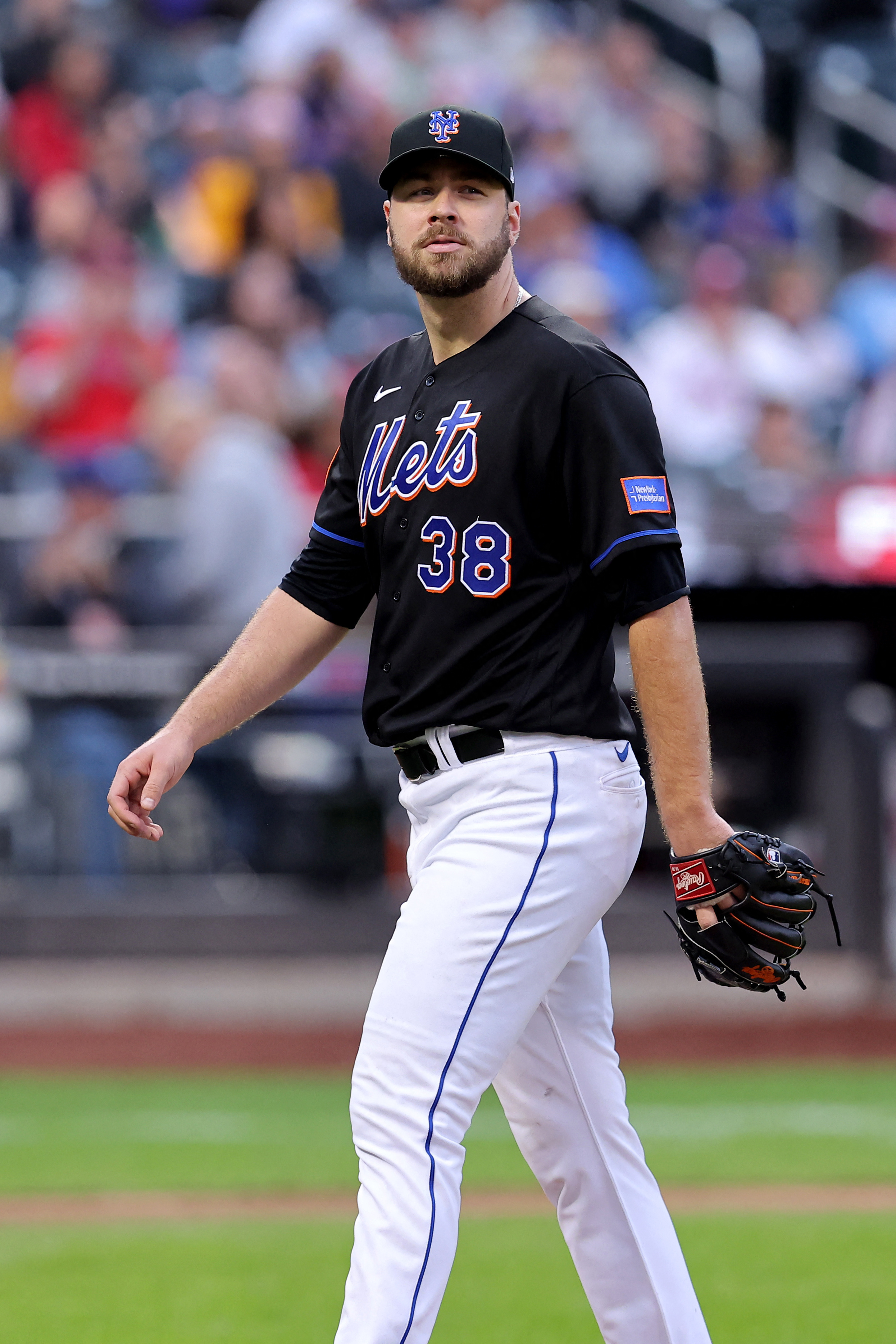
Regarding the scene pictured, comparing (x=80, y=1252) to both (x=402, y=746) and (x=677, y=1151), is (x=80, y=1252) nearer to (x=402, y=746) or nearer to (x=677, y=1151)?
(x=677, y=1151)

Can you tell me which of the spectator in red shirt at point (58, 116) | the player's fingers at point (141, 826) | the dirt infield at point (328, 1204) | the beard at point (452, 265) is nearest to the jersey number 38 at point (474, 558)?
the beard at point (452, 265)

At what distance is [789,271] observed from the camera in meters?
12.5

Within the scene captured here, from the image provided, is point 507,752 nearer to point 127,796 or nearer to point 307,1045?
point 127,796

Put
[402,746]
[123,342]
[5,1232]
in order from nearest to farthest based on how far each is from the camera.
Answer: [402,746], [5,1232], [123,342]

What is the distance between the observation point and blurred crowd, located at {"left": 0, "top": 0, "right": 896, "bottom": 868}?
9773 millimetres

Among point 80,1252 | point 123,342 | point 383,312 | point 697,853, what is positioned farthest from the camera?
point 383,312

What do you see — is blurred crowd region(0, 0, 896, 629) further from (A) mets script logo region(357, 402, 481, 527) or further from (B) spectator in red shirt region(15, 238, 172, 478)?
(A) mets script logo region(357, 402, 481, 527)

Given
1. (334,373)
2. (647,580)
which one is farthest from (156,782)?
(334,373)

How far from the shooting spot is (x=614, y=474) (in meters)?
2.52

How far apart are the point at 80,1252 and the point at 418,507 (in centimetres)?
302

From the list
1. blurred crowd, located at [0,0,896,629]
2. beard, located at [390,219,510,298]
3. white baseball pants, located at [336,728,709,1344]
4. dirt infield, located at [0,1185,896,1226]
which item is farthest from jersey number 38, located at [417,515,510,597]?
blurred crowd, located at [0,0,896,629]

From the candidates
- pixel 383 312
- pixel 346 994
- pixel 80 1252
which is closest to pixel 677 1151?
pixel 80 1252

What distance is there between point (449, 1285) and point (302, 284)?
8567 mm

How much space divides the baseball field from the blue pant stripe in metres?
1.52
